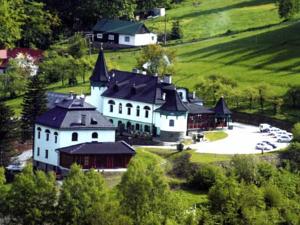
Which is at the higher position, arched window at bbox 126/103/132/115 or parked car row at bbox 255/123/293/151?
arched window at bbox 126/103/132/115

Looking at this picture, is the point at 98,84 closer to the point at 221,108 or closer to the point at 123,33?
the point at 221,108

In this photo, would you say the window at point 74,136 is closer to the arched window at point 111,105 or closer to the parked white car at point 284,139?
the arched window at point 111,105

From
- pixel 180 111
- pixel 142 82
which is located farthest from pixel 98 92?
pixel 180 111

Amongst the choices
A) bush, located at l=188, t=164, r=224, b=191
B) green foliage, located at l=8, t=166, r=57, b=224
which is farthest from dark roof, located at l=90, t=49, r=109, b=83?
green foliage, located at l=8, t=166, r=57, b=224

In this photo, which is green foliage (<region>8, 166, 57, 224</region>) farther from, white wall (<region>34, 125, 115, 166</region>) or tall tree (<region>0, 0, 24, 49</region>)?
tall tree (<region>0, 0, 24, 49</region>)

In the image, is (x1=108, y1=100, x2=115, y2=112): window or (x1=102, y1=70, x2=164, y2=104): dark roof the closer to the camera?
(x1=102, y1=70, x2=164, y2=104): dark roof

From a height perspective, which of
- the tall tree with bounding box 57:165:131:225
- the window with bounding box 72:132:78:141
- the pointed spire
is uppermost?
the pointed spire

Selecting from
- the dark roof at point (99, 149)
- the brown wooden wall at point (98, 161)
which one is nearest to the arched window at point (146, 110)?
the dark roof at point (99, 149)

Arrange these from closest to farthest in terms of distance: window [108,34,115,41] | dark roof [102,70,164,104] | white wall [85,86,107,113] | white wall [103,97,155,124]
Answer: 1. white wall [103,97,155,124]
2. dark roof [102,70,164,104]
3. white wall [85,86,107,113]
4. window [108,34,115,41]
